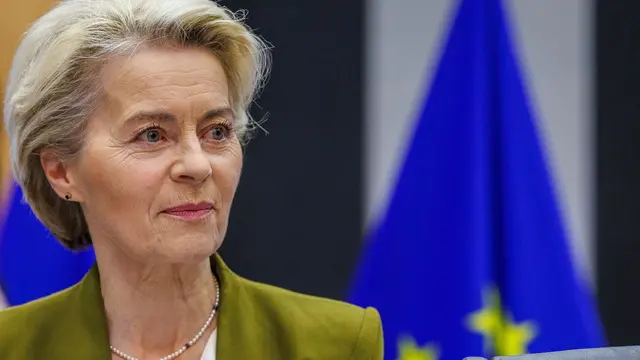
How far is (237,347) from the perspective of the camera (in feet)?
6.21

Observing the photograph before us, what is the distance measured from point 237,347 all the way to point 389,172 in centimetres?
173

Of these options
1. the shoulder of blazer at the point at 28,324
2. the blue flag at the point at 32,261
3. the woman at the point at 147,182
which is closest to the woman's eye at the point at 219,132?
the woman at the point at 147,182

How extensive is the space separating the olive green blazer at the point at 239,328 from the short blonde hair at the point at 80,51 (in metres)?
0.26

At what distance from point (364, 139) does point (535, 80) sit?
0.60m

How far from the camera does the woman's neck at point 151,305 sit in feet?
6.14

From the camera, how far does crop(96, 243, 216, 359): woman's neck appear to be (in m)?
1.87

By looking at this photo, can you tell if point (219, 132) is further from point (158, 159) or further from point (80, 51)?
point (80, 51)

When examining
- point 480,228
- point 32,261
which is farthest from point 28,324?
point 480,228

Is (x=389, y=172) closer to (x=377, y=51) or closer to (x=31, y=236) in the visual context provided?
(x=377, y=51)

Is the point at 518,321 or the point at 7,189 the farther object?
the point at 7,189

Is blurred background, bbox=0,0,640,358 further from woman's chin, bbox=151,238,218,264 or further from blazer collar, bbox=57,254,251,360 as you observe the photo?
woman's chin, bbox=151,238,218,264

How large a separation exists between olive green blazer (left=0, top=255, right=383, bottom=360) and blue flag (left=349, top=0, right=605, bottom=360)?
2.95 ft

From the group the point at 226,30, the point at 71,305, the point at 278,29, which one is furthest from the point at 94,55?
the point at 278,29

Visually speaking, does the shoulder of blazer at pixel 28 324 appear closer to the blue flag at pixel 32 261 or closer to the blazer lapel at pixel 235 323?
the blazer lapel at pixel 235 323
